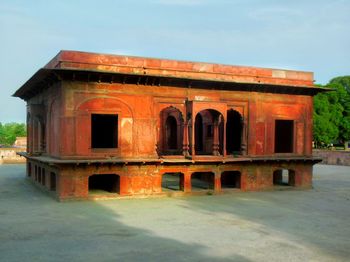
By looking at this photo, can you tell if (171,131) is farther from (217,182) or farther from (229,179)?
(217,182)

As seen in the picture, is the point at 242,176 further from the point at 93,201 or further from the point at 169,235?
the point at 169,235

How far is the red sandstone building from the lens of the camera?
18094mm

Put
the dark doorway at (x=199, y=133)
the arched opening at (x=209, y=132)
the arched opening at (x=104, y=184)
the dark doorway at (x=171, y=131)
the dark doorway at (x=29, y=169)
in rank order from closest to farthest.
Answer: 1. the arched opening at (x=104, y=184)
2. the arched opening at (x=209, y=132)
3. the dark doorway at (x=199, y=133)
4. the dark doorway at (x=29, y=169)
5. the dark doorway at (x=171, y=131)

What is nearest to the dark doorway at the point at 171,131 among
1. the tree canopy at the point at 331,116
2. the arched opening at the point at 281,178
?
the arched opening at the point at 281,178

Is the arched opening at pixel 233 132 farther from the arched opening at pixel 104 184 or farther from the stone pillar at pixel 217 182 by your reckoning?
the arched opening at pixel 104 184

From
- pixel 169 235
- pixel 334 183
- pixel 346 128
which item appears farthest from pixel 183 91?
pixel 346 128

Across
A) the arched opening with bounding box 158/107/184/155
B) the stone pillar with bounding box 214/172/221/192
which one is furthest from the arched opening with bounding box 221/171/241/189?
the arched opening with bounding box 158/107/184/155

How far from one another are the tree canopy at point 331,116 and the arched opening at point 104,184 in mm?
38769

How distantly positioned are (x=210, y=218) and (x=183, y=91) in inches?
300

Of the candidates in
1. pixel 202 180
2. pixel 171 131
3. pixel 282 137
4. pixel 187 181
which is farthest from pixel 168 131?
pixel 187 181

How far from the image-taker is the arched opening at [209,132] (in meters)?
21.1

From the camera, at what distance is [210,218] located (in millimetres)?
14750

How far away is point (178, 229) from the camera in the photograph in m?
13.0

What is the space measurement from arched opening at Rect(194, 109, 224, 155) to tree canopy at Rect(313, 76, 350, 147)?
32520 millimetres
